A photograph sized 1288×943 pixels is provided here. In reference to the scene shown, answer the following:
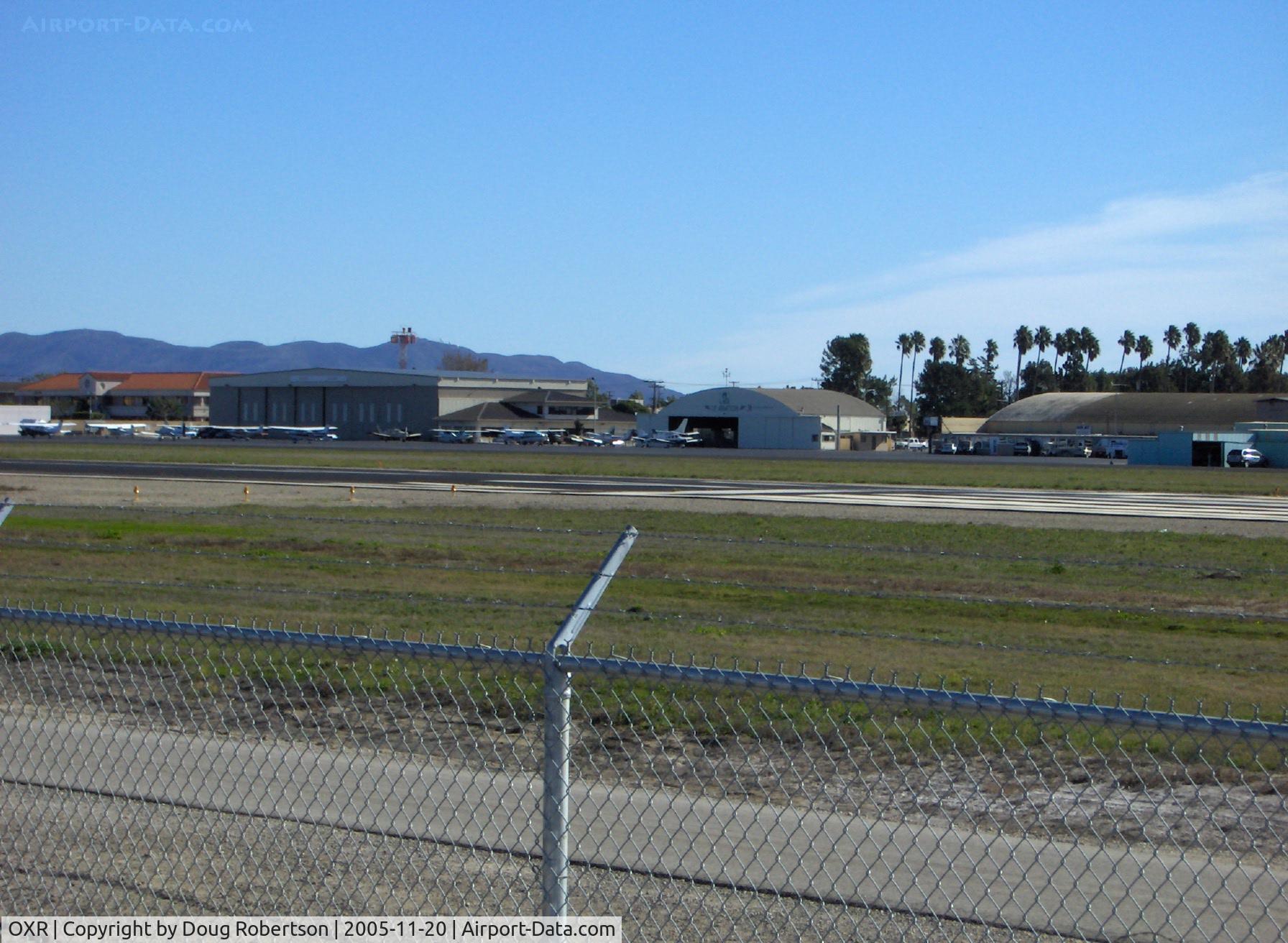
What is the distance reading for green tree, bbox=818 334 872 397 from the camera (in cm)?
19200

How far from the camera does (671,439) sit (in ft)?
354

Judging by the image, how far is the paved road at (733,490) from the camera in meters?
35.6

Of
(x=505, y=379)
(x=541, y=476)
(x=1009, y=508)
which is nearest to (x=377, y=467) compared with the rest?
(x=541, y=476)

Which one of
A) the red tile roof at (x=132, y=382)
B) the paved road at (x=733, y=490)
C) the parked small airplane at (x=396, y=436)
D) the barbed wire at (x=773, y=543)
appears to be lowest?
the parked small airplane at (x=396, y=436)

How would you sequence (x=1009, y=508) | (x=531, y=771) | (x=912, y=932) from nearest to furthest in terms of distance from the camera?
(x=912, y=932) < (x=531, y=771) < (x=1009, y=508)

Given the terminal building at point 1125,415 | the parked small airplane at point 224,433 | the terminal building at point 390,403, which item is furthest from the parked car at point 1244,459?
the parked small airplane at point 224,433

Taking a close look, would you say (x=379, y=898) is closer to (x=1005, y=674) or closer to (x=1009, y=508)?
(x=1005, y=674)

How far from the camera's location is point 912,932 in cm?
548

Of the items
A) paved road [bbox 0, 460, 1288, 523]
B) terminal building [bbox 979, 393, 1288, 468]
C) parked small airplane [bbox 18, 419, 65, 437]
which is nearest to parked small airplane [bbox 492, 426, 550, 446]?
parked small airplane [bbox 18, 419, 65, 437]

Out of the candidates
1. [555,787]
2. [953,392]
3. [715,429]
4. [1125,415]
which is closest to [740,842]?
[555,787]

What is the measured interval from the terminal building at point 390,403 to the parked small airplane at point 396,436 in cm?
381

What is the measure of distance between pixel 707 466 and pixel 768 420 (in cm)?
5275

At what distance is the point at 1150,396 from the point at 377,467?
99791 mm

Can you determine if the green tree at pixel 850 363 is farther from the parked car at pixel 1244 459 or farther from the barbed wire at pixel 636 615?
the barbed wire at pixel 636 615
